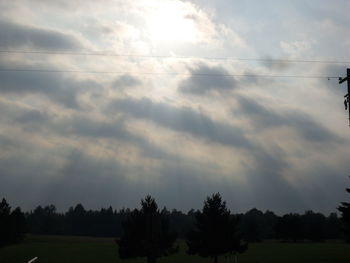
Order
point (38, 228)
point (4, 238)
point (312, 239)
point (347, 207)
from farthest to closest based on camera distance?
point (38, 228)
point (312, 239)
point (4, 238)
point (347, 207)

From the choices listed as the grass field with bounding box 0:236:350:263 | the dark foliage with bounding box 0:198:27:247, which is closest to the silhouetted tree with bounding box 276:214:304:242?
the grass field with bounding box 0:236:350:263

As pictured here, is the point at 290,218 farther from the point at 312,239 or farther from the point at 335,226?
the point at 335,226

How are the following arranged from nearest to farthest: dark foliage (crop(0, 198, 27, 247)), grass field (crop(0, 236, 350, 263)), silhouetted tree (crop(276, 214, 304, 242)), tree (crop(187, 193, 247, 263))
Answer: tree (crop(187, 193, 247, 263))
grass field (crop(0, 236, 350, 263))
dark foliage (crop(0, 198, 27, 247))
silhouetted tree (crop(276, 214, 304, 242))

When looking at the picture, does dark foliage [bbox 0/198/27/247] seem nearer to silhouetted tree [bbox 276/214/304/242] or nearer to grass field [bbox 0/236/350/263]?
grass field [bbox 0/236/350/263]

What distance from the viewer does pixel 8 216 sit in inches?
3241

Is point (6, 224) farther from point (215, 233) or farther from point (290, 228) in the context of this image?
point (290, 228)

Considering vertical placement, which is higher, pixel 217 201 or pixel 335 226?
pixel 335 226

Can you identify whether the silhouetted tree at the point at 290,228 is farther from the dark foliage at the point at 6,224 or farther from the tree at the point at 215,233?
the tree at the point at 215,233

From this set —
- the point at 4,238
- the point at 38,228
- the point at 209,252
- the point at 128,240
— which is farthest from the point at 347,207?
the point at 38,228

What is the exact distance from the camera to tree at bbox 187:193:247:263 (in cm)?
3816

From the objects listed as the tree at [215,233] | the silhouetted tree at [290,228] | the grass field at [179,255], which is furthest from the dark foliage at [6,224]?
the silhouetted tree at [290,228]

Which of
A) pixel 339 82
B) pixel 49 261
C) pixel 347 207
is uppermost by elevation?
pixel 339 82

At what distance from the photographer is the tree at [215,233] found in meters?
38.2

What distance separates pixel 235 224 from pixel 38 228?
177m
